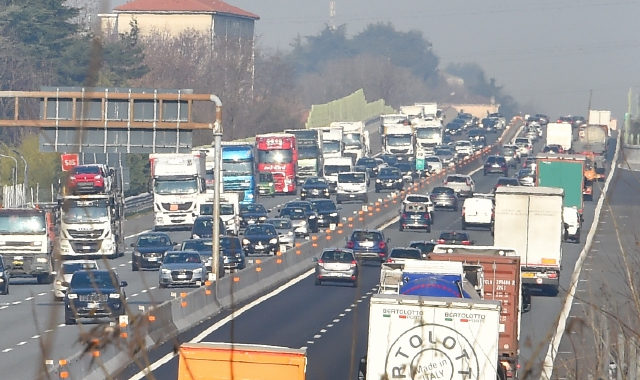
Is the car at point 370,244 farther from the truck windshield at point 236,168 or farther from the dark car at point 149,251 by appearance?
the truck windshield at point 236,168

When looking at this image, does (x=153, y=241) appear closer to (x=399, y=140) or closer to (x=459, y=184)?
→ (x=459, y=184)

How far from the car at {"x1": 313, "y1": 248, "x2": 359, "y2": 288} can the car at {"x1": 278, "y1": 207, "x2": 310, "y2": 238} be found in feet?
52.0

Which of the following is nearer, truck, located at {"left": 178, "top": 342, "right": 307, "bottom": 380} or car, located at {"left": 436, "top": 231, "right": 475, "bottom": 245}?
truck, located at {"left": 178, "top": 342, "right": 307, "bottom": 380}

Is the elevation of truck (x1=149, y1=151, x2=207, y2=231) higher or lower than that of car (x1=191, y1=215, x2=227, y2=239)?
higher

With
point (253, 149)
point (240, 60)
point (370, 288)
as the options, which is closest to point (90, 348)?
point (370, 288)

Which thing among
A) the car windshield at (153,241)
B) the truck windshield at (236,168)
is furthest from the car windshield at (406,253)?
the truck windshield at (236,168)

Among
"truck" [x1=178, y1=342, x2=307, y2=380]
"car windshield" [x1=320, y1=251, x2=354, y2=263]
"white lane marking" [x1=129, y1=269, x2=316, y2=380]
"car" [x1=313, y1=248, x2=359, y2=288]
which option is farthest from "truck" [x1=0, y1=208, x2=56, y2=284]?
"truck" [x1=178, y1=342, x2=307, y2=380]

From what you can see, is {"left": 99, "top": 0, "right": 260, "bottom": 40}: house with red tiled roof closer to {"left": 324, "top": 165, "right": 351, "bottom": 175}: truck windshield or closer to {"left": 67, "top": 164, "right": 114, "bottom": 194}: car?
{"left": 324, "top": 165, "right": 351, "bottom": 175}: truck windshield

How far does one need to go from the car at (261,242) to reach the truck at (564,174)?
13.8m

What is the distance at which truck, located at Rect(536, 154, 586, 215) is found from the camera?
61281mm

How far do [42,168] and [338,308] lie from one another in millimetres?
37615

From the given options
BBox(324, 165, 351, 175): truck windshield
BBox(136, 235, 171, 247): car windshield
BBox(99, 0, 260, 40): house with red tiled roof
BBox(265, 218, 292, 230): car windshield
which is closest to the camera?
BBox(136, 235, 171, 247): car windshield

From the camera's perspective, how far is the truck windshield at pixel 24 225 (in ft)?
158

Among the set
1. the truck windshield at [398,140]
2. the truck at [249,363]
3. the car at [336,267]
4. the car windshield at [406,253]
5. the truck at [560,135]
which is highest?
the truck at [560,135]
